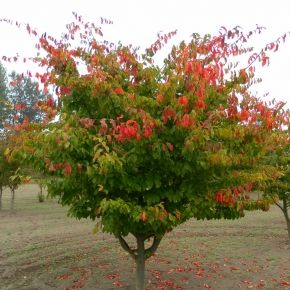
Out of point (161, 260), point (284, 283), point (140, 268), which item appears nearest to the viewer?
point (140, 268)

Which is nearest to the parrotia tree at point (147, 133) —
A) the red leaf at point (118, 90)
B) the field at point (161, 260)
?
the red leaf at point (118, 90)

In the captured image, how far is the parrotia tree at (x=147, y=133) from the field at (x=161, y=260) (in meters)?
3.29

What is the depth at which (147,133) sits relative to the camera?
14.6 ft

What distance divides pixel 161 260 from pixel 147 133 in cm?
668

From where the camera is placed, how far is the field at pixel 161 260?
845 cm

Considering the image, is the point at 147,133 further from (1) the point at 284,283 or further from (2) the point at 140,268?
(1) the point at 284,283

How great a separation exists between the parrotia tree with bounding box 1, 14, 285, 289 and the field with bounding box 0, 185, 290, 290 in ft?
10.8

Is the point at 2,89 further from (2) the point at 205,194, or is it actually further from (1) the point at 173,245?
(2) the point at 205,194

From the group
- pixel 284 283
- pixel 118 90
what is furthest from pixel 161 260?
pixel 118 90

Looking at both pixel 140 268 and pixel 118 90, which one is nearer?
pixel 118 90

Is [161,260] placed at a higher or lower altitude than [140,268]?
lower

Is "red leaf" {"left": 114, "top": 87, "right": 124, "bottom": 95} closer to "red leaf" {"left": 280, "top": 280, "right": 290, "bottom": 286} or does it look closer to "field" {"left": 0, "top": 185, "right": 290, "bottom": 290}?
"field" {"left": 0, "top": 185, "right": 290, "bottom": 290}

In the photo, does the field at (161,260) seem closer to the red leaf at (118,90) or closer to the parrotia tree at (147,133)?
the parrotia tree at (147,133)

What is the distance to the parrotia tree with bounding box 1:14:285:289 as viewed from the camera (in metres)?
4.68
